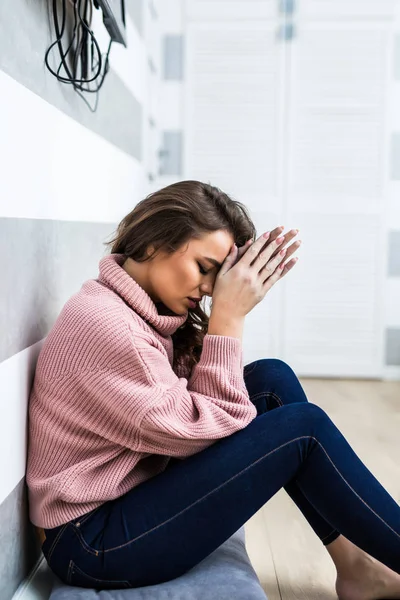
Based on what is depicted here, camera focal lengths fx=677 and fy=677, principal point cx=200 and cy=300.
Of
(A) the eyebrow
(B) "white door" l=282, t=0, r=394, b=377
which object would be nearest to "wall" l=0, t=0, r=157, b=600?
(A) the eyebrow

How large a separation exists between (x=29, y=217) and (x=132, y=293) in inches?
10.0

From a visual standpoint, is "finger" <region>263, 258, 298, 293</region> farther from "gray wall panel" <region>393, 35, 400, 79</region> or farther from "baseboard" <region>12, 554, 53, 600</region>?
"gray wall panel" <region>393, 35, 400, 79</region>

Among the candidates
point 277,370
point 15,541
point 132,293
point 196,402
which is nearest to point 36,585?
point 15,541

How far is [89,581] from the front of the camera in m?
1.25

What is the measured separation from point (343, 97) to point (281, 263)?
7.92 feet

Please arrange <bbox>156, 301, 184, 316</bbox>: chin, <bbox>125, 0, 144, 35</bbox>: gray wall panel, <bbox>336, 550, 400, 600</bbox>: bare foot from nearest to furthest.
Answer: <bbox>336, 550, 400, 600</bbox>: bare foot, <bbox>156, 301, 184, 316</bbox>: chin, <bbox>125, 0, 144, 35</bbox>: gray wall panel

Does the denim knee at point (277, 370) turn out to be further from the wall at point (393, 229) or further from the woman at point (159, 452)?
the wall at point (393, 229)

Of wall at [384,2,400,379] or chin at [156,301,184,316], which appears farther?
wall at [384,2,400,379]

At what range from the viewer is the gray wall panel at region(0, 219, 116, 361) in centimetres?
118

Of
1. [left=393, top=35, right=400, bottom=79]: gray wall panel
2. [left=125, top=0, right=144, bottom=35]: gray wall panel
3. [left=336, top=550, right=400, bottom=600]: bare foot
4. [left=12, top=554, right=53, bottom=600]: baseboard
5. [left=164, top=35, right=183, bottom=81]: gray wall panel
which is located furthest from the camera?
[left=164, top=35, right=183, bottom=81]: gray wall panel

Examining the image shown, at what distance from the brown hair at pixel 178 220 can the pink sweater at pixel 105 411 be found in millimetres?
183

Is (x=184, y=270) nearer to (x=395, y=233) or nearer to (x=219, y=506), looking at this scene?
(x=219, y=506)

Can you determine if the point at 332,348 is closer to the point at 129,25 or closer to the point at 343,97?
the point at 343,97

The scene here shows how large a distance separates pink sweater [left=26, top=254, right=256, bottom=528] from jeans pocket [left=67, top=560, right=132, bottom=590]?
95 millimetres
